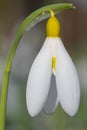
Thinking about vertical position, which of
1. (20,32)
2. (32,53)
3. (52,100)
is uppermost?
(32,53)

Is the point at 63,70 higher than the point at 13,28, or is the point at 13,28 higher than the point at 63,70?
the point at 13,28

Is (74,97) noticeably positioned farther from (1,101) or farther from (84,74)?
(84,74)

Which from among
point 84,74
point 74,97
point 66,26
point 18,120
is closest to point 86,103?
point 84,74

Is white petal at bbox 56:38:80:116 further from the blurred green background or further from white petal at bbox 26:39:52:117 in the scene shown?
the blurred green background

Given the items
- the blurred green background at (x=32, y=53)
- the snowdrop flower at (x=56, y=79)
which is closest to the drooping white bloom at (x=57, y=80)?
the snowdrop flower at (x=56, y=79)

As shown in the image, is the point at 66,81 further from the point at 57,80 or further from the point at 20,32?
the point at 20,32

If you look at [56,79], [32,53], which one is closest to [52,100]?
[56,79]
